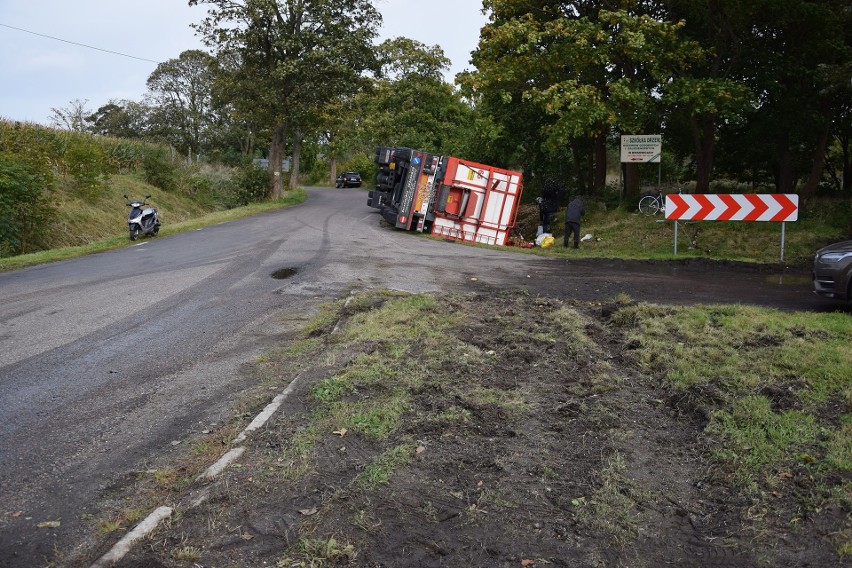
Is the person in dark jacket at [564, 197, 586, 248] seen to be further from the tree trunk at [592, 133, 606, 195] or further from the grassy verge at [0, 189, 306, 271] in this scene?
the grassy verge at [0, 189, 306, 271]

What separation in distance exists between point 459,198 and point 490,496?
1742 cm

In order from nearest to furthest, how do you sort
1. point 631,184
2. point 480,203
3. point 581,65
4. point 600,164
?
point 581,65 < point 480,203 < point 631,184 < point 600,164

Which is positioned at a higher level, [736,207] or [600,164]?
[600,164]

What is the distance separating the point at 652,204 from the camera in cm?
2047

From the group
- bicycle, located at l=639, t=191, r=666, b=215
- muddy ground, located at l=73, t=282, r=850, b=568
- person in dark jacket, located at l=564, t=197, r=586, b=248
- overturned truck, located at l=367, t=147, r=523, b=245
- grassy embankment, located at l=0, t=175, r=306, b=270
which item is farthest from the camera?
overturned truck, located at l=367, t=147, r=523, b=245

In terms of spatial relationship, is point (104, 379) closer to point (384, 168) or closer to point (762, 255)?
point (762, 255)

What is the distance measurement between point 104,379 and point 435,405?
3.39 metres

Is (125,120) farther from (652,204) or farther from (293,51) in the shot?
(652,204)

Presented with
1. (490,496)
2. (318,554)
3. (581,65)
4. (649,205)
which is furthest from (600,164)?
(318,554)

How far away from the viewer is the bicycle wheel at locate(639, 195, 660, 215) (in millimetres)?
20453

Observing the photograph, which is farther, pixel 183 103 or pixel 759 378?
pixel 183 103

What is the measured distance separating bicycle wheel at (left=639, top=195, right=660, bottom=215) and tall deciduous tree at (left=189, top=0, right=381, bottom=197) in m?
17.5

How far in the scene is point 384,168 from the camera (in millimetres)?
22781

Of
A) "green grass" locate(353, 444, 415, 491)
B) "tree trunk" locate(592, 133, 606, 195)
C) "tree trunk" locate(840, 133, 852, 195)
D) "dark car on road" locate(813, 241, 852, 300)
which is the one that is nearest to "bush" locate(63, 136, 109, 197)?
"tree trunk" locate(592, 133, 606, 195)
